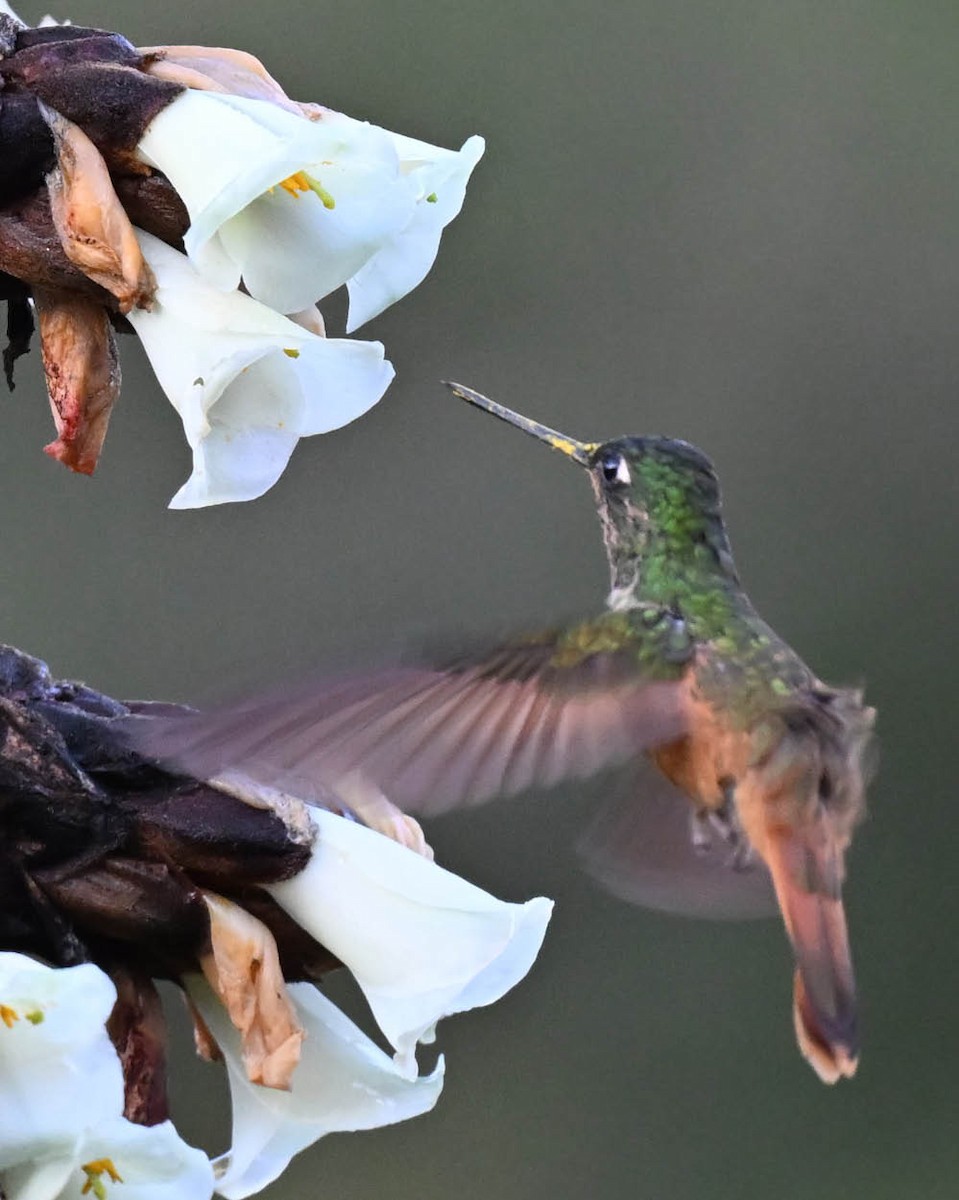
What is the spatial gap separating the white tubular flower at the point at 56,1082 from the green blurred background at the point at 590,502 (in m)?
1.70

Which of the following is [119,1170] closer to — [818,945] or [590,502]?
[818,945]

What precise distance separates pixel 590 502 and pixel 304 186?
84.6 inches

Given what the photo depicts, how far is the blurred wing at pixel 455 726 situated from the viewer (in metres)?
1.09

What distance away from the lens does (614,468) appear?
5.47 ft

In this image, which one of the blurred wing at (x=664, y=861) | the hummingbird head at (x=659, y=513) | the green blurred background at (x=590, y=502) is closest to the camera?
the blurred wing at (x=664, y=861)

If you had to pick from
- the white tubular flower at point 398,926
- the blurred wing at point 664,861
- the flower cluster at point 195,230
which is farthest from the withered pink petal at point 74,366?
the blurred wing at point 664,861

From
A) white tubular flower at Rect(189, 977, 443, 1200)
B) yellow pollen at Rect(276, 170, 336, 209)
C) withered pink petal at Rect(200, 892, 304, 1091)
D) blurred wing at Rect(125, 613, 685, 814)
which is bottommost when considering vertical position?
white tubular flower at Rect(189, 977, 443, 1200)

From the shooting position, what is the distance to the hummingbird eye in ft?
5.45

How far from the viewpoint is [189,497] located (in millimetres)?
1155

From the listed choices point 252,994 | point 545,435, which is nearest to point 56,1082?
point 252,994

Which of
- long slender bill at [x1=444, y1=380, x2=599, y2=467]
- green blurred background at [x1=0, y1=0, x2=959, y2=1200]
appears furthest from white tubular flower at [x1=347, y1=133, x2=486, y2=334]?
green blurred background at [x1=0, y1=0, x2=959, y2=1200]

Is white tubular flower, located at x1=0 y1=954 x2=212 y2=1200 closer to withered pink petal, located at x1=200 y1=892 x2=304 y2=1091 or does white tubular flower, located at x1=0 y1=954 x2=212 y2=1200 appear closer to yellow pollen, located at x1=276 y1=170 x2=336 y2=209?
withered pink petal, located at x1=200 y1=892 x2=304 y2=1091

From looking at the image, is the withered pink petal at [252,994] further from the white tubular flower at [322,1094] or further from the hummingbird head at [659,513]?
the hummingbird head at [659,513]

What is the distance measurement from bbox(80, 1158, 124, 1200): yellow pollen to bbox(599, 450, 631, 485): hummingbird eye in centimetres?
76
